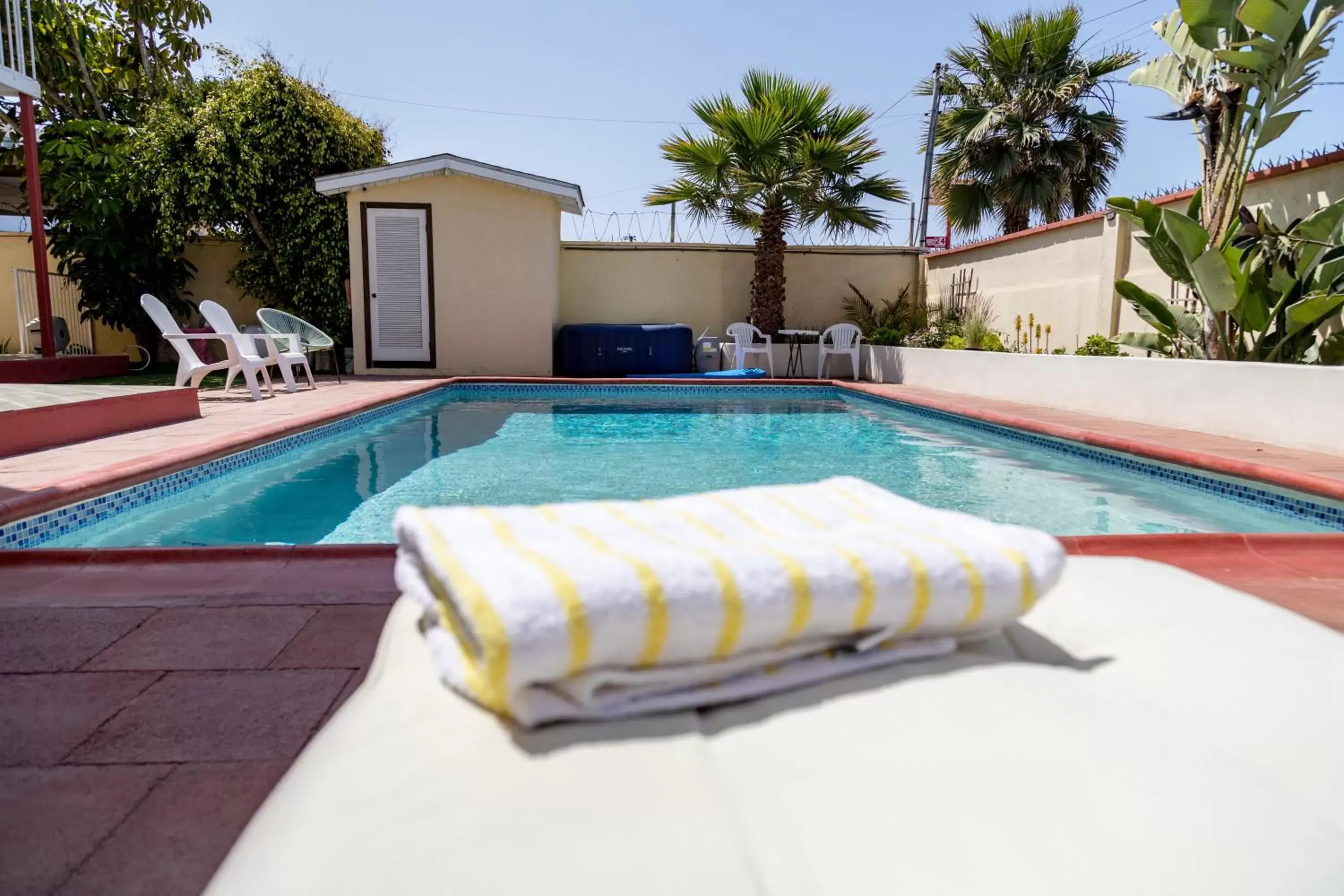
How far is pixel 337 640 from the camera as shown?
200cm

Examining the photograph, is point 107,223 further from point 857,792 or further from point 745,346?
point 857,792

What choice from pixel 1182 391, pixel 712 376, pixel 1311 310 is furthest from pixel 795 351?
pixel 1311 310

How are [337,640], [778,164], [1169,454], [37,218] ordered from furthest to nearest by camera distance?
1. [778,164]
2. [37,218]
3. [1169,454]
4. [337,640]

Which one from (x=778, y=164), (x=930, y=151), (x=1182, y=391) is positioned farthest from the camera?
(x=930, y=151)

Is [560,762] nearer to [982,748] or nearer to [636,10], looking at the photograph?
[982,748]

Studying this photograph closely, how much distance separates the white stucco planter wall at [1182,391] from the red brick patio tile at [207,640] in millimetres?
5859

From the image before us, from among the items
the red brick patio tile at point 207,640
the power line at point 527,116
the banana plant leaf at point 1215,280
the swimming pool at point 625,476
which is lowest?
the swimming pool at point 625,476

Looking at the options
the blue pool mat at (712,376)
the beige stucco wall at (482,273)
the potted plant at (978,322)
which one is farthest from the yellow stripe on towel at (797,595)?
the beige stucco wall at (482,273)

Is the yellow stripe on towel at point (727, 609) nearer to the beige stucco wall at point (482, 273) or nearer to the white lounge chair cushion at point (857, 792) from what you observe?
the white lounge chair cushion at point (857, 792)

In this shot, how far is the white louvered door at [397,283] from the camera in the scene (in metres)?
11.2

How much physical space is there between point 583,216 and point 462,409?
5.21 m

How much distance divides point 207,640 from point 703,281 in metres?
11.6

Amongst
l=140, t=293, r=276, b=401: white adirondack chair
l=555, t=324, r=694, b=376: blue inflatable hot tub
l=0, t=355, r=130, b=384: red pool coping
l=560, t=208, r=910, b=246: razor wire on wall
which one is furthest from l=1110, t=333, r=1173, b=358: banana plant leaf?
l=0, t=355, r=130, b=384: red pool coping

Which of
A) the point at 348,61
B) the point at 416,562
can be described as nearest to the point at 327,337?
the point at 348,61
